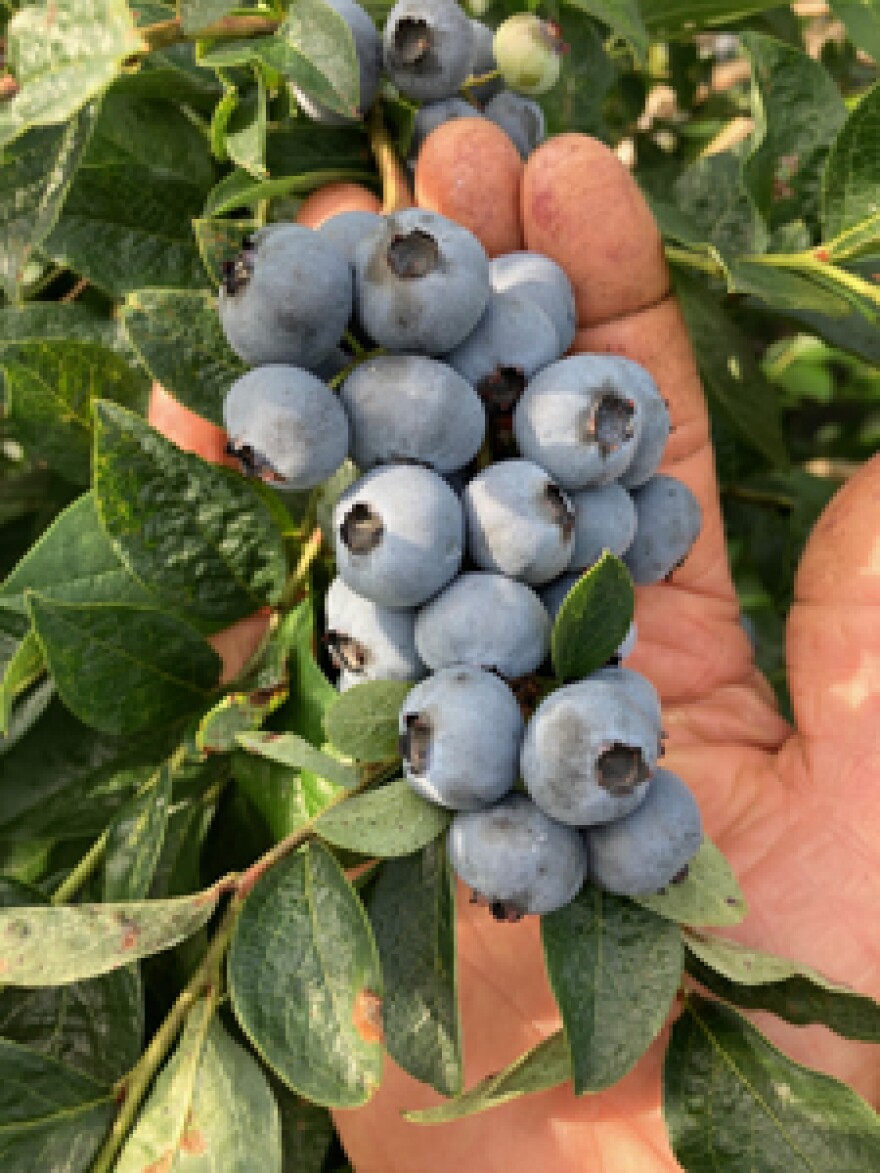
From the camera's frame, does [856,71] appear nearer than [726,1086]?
No

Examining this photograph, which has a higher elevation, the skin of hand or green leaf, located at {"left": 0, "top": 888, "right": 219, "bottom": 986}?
green leaf, located at {"left": 0, "top": 888, "right": 219, "bottom": 986}

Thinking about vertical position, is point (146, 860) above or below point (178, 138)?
below

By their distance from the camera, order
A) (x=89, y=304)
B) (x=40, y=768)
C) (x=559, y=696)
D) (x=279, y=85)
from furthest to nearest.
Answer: (x=89, y=304) → (x=40, y=768) → (x=279, y=85) → (x=559, y=696)

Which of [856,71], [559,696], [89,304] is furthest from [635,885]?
[856,71]

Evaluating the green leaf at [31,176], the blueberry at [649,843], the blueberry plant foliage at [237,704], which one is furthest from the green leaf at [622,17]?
the blueberry at [649,843]

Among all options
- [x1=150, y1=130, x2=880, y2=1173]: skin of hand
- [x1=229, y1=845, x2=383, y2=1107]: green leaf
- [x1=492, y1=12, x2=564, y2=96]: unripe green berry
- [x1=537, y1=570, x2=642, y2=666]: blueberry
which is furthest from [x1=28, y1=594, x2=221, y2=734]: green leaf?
[x1=492, y1=12, x2=564, y2=96]: unripe green berry

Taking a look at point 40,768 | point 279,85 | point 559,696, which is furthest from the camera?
point 40,768

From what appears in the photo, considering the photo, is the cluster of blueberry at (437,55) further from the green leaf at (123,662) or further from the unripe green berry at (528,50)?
the green leaf at (123,662)

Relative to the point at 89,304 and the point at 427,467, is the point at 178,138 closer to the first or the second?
the point at 89,304

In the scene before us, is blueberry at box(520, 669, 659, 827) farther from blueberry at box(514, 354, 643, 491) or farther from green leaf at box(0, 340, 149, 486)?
green leaf at box(0, 340, 149, 486)
